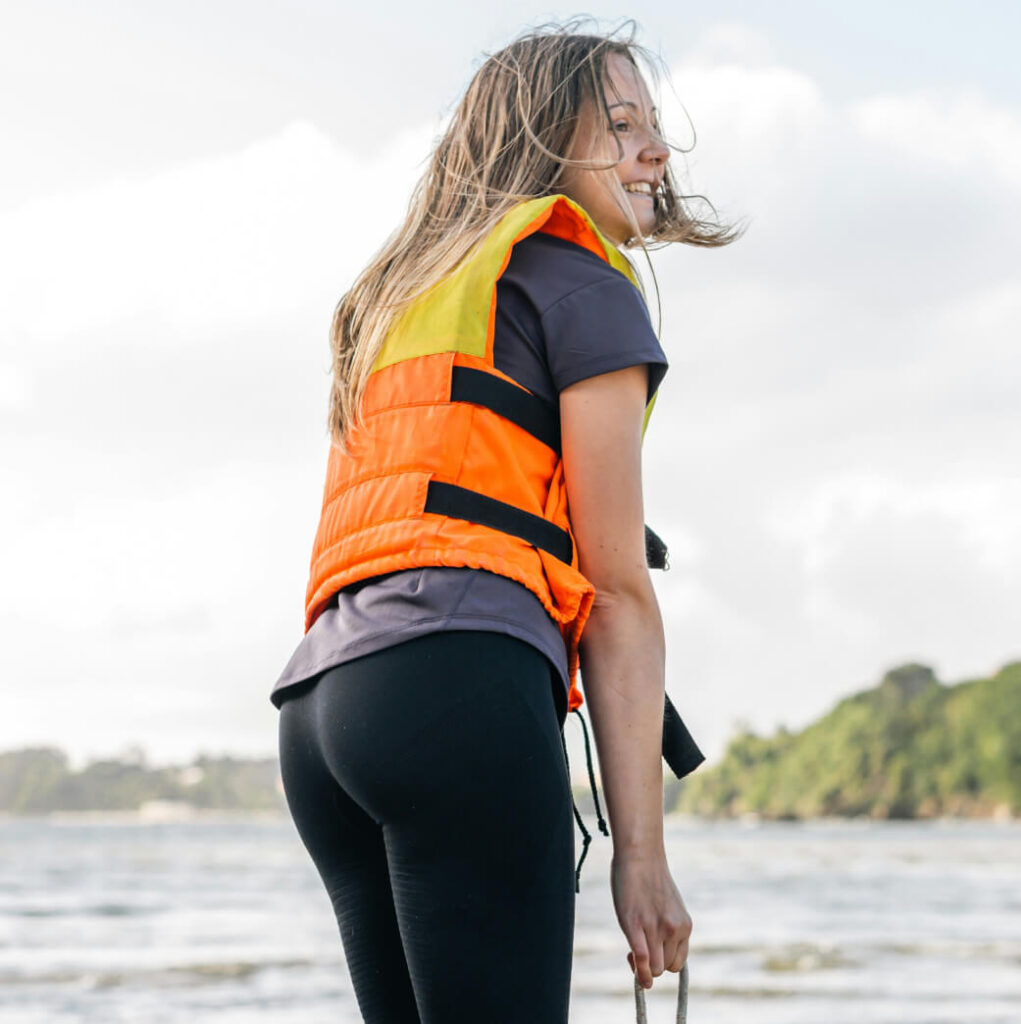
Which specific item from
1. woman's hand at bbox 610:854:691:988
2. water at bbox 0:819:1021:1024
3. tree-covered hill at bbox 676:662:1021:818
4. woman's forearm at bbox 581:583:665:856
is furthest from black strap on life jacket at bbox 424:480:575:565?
tree-covered hill at bbox 676:662:1021:818

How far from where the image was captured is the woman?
1344mm

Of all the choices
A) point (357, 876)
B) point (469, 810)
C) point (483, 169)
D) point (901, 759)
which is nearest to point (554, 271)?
point (483, 169)

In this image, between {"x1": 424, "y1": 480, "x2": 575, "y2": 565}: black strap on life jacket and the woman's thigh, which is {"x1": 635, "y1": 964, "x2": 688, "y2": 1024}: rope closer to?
the woman's thigh

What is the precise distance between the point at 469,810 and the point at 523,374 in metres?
0.48

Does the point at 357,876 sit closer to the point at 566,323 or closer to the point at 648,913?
the point at 648,913

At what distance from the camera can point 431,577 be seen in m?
1.40

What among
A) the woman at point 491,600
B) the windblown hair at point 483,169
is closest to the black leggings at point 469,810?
the woman at point 491,600

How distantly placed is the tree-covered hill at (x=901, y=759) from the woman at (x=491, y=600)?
95.0 meters

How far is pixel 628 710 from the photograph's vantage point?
4.83ft

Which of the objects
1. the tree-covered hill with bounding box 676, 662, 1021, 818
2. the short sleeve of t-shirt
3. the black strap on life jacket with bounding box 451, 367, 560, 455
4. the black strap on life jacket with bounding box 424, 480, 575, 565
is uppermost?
the tree-covered hill with bounding box 676, 662, 1021, 818

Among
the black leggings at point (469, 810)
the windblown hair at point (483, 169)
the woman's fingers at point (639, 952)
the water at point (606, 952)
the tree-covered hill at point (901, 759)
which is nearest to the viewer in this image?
the black leggings at point (469, 810)

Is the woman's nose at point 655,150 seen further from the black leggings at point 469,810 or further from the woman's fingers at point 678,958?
the woman's fingers at point 678,958

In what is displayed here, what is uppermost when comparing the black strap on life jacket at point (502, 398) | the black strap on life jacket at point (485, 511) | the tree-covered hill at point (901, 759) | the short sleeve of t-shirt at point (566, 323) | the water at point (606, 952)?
the tree-covered hill at point (901, 759)

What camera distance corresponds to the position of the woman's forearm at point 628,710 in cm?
147
